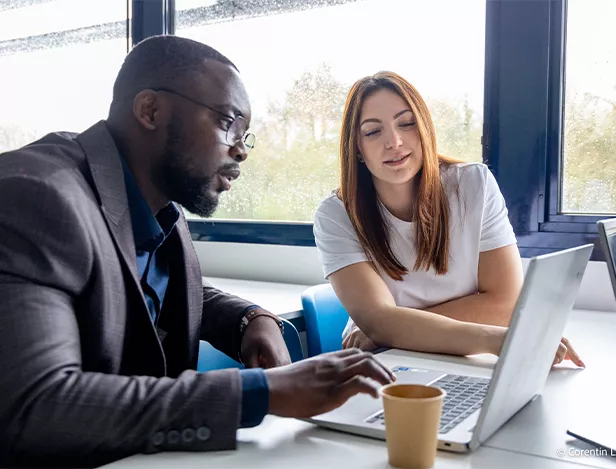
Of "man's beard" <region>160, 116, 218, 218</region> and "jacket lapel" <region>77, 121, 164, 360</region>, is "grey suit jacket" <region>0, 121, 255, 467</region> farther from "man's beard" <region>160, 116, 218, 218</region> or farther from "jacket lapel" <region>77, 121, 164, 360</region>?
"man's beard" <region>160, 116, 218, 218</region>

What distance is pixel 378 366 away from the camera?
0.96 m

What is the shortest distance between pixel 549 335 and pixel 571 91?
1.55 meters

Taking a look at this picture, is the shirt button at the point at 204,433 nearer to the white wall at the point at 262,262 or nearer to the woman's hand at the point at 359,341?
the woman's hand at the point at 359,341

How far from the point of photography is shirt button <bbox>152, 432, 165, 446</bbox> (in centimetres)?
86

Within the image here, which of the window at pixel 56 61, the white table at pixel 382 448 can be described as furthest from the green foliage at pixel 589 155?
the window at pixel 56 61

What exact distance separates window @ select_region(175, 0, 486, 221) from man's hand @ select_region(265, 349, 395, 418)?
170 cm

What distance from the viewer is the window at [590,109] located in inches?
89.4

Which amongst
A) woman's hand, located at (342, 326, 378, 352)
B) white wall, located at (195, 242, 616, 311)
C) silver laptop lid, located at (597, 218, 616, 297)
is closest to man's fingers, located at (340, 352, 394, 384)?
silver laptop lid, located at (597, 218, 616, 297)

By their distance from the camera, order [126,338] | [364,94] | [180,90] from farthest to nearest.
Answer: [364,94] < [180,90] < [126,338]

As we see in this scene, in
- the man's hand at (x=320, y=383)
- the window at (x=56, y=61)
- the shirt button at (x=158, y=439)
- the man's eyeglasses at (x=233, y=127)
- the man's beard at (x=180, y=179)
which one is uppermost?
the window at (x=56, y=61)

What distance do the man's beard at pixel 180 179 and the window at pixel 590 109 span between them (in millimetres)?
1492

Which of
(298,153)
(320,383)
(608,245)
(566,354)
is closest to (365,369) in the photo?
(320,383)

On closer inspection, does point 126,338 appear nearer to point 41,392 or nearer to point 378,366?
point 41,392

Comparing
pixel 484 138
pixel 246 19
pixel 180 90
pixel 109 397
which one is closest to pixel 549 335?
pixel 109 397
